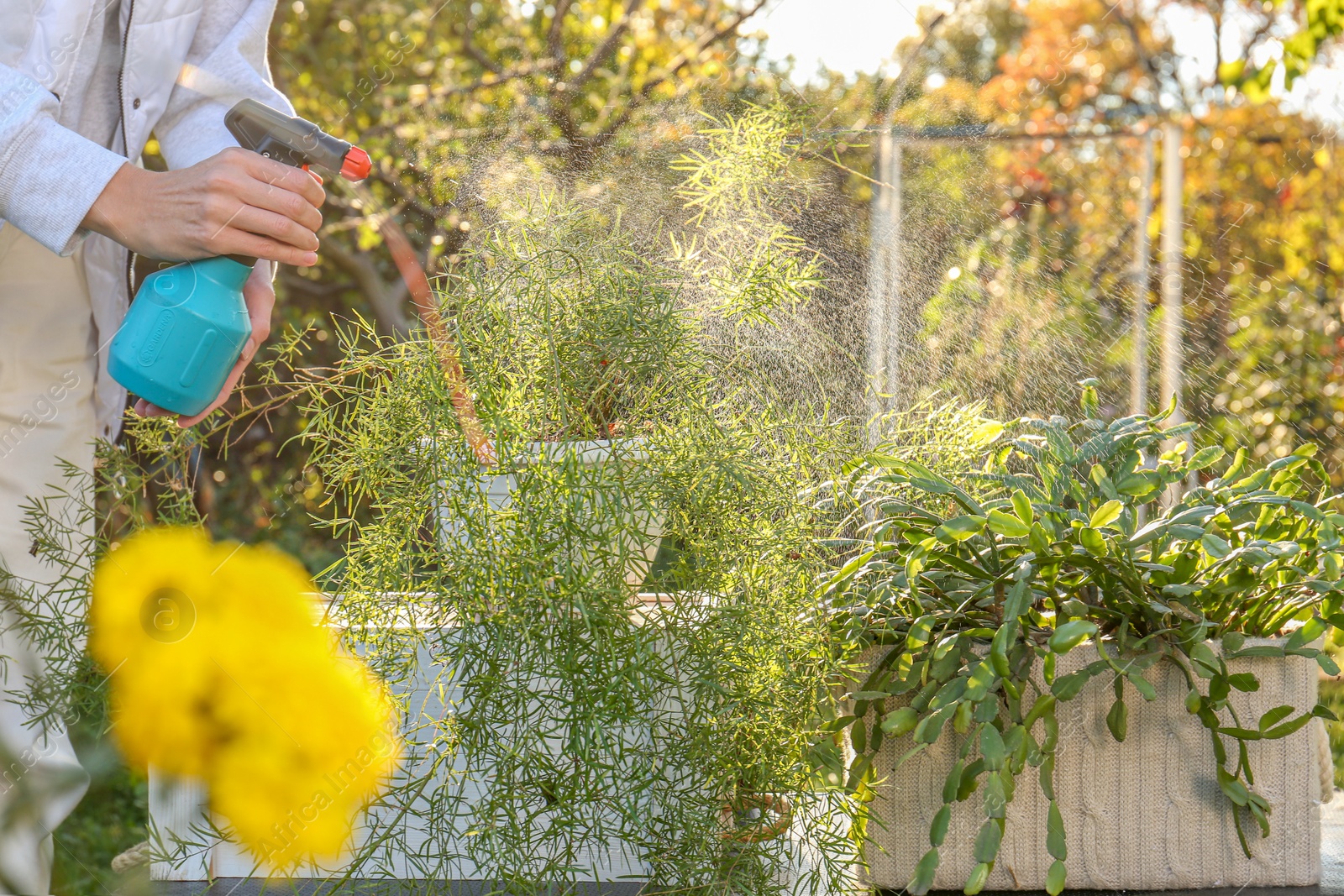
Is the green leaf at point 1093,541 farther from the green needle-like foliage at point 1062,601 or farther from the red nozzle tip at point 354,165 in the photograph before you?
the red nozzle tip at point 354,165

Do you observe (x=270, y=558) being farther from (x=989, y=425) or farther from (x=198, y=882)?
(x=198, y=882)

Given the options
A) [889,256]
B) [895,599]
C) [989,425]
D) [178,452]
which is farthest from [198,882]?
[889,256]

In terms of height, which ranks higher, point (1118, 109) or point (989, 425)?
point (1118, 109)

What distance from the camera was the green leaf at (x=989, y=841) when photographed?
2.87 feet

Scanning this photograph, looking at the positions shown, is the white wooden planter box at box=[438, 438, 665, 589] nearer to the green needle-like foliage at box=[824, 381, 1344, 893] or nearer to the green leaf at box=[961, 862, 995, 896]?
the green needle-like foliage at box=[824, 381, 1344, 893]

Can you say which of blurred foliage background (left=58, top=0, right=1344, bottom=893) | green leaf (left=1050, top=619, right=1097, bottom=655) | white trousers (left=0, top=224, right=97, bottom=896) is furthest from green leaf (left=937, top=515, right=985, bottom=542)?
blurred foliage background (left=58, top=0, right=1344, bottom=893)

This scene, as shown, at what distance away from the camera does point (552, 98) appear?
249 centimetres

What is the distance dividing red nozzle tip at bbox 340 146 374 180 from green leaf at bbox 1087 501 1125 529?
0.66m

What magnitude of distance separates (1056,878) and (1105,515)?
0.32 m

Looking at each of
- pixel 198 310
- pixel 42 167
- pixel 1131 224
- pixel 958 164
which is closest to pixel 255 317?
pixel 198 310

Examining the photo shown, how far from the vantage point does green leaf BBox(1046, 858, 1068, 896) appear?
0.89 meters

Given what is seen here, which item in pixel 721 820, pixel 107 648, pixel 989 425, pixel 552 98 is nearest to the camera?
pixel 107 648

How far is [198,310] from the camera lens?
2.33 ft

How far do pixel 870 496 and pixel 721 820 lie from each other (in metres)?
0.44
